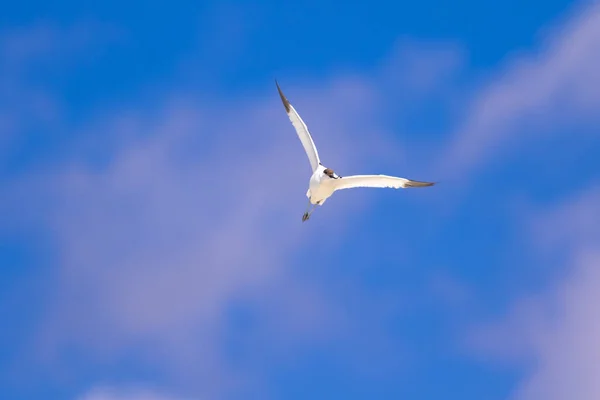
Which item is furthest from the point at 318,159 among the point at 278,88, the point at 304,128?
the point at 278,88

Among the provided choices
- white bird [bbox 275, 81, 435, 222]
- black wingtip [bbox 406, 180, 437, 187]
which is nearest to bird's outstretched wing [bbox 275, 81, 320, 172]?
white bird [bbox 275, 81, 435, 222]

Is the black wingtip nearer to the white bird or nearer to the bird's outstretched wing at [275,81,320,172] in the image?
the white bird

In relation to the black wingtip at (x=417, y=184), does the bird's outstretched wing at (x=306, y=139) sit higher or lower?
higher

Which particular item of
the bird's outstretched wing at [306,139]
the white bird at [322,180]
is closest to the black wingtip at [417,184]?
the white bird at [322,180]

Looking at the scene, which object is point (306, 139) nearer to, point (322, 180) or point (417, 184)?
point (322, 180)

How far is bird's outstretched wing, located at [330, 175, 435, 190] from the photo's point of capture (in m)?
51.7

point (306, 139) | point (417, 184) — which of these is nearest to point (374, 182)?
point (417, 184)

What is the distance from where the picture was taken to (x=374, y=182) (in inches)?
2071

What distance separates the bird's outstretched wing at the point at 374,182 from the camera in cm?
5166

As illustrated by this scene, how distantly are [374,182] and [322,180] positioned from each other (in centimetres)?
356

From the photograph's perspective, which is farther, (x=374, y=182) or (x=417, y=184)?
(x=374, y=182)

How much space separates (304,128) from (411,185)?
7.71 metres

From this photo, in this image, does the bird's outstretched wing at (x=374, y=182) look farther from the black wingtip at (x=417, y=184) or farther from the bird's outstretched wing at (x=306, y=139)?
the bird's outstretched wing at (x=306, y=139)

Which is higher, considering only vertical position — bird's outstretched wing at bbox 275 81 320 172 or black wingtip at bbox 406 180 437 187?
bird's outstretched wing at bbox 275 81 320 172
